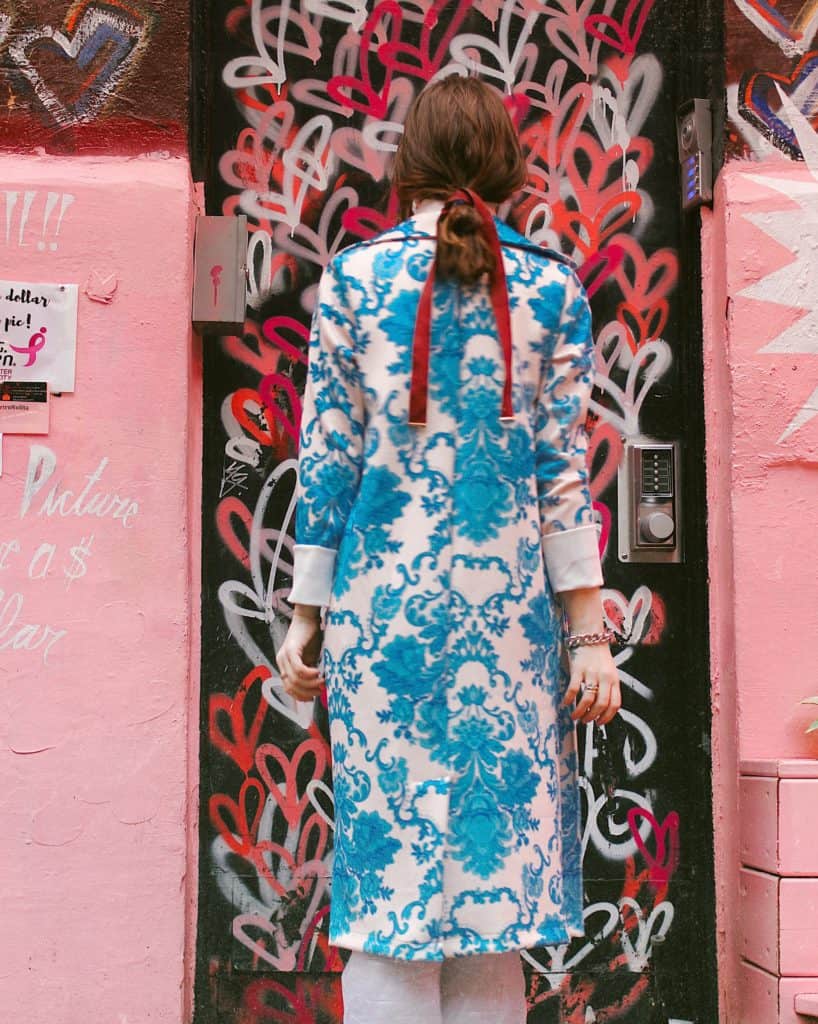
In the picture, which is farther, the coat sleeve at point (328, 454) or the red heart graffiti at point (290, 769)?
the red heart graffiti at point (290, 769)

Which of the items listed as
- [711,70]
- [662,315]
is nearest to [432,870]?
[662,315]

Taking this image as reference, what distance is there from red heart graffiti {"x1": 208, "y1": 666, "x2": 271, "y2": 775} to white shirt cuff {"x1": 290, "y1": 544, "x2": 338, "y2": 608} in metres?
1.54

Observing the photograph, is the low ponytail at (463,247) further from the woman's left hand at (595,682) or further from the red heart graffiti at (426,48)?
the red heart graffiti at (426,48)

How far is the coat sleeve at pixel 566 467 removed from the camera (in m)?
2.44

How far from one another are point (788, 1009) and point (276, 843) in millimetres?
1437

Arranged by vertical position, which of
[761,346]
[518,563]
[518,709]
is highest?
[761,346]

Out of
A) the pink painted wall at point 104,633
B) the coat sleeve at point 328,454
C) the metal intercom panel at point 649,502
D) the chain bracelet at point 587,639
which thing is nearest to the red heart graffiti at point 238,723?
the pink painted wall at point 104,633

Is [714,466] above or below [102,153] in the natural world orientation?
below

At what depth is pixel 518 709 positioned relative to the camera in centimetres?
237

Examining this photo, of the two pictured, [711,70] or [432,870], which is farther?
[711,70]

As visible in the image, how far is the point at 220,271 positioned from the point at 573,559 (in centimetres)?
180

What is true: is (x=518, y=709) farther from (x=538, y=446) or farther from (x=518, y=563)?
(x=538, y=446)

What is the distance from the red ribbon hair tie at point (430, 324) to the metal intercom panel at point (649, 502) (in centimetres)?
166

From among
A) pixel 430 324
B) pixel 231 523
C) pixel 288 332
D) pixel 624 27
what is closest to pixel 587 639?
pixel 430 324
